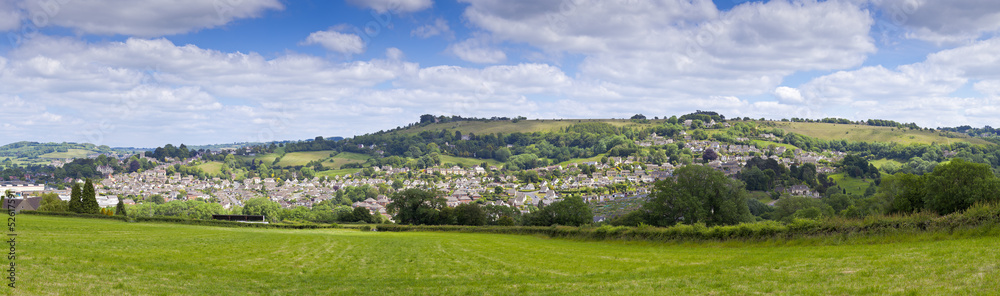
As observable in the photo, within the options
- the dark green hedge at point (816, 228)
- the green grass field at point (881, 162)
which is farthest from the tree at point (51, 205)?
the green grass field at point (881, 162)

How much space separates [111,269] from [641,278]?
14.0 metres

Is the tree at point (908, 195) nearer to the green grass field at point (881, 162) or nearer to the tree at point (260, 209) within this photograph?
the tree at point (260, 209)

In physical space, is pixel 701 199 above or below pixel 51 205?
above

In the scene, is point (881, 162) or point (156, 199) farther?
point (881, 162)

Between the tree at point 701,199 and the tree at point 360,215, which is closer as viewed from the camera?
the tree at point 701,199

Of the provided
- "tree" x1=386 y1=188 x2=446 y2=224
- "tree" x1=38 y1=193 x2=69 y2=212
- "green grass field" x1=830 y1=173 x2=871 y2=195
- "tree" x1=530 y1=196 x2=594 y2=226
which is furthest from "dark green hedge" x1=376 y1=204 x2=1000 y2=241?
"green grass field" x1=830 y1=173 x2=871 y2=195

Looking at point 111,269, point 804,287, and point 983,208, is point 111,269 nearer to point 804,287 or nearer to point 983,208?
point 804,287

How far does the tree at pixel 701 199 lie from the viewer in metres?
52.8

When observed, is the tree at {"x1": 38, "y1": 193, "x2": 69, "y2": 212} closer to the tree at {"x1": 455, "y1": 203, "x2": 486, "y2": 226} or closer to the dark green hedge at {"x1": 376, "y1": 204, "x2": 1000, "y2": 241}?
the tree at {"x1": 455, "y1": 203, "x2": 486, "y2": 226}

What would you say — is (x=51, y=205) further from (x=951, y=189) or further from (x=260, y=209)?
(x=951, y=189)

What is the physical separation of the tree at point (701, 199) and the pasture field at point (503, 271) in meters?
30.5

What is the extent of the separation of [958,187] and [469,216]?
46.7m

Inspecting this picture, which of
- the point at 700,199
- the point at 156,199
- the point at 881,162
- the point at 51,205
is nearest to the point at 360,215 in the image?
the point at 51,205

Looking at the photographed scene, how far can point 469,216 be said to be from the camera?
226 ft
